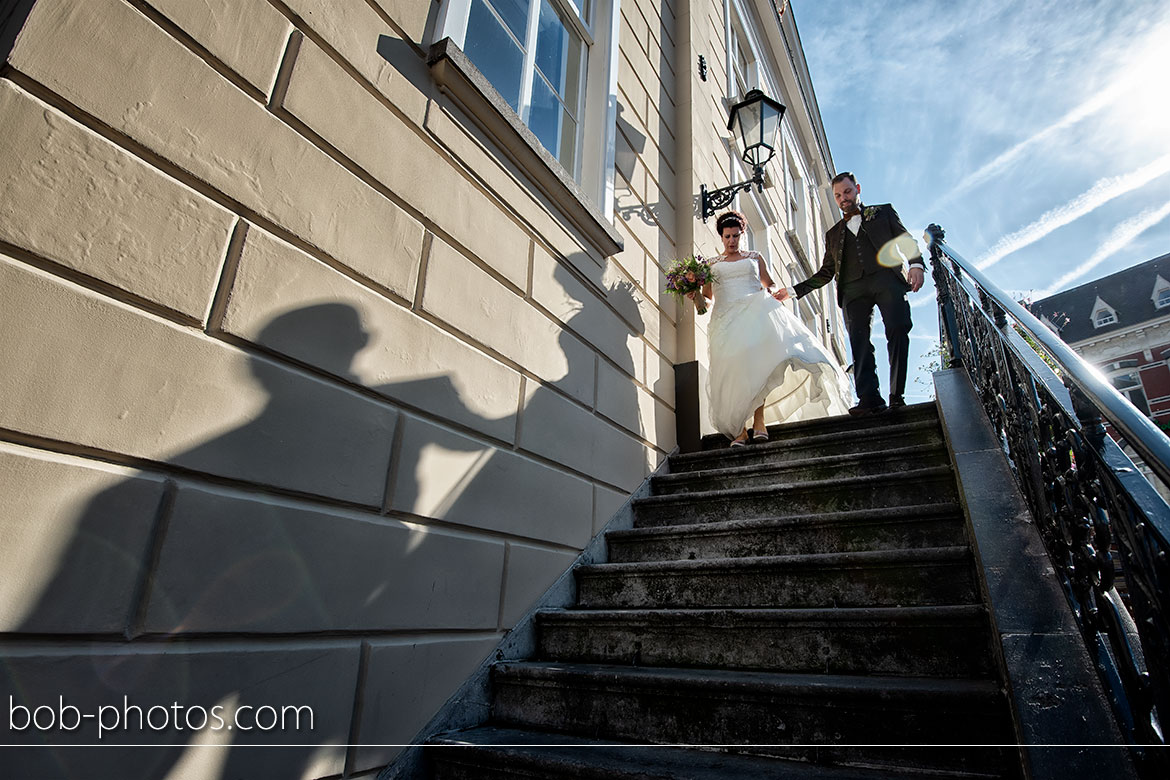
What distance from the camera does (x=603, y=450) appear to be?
3418 mm

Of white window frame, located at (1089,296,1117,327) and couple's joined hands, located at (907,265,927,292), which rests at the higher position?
white window frame, located at (1089,296,1117,327)

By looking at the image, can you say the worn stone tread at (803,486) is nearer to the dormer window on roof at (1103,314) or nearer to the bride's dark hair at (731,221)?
the bride's dark hair at (731,221)

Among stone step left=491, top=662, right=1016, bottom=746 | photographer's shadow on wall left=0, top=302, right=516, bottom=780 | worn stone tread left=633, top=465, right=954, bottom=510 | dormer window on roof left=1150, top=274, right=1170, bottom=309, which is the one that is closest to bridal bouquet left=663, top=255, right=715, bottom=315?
worn stone tread left=633, top=465, right=954, bottom=510

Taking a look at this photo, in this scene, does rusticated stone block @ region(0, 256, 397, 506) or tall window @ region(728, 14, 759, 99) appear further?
tall window @ region(728, 14, 759, 99)

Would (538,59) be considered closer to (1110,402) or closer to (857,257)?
(857,257)

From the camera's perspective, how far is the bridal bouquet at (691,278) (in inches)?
174

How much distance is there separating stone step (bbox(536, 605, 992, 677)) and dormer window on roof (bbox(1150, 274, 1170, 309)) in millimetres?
39000

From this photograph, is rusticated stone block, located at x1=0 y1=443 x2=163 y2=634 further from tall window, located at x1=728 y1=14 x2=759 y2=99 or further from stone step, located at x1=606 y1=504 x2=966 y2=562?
tall window, located at x1=728 y1=14 x2=759 y2=99

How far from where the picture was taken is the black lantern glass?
5.21 meters

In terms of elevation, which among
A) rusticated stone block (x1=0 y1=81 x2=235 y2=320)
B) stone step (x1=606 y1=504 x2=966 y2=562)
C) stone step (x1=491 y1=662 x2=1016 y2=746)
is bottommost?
stone step (x1=491 y1=662 x2=1016 y2=746)

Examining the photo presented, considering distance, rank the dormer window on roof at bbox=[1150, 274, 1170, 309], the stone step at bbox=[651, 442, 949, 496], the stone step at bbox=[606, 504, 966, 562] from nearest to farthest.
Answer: the stone step at bbox=[606, 504, 966, 562] < the stone step at bbox=[651, 442, 949, 496] < the dormer window on roof at bbox=[1150, 274, 1170, 309]

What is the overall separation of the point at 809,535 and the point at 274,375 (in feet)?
7.68

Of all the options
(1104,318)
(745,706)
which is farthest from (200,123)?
(1104,318)

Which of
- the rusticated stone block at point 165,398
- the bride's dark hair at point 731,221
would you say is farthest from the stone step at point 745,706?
the bride's dark hair at point 731,221
